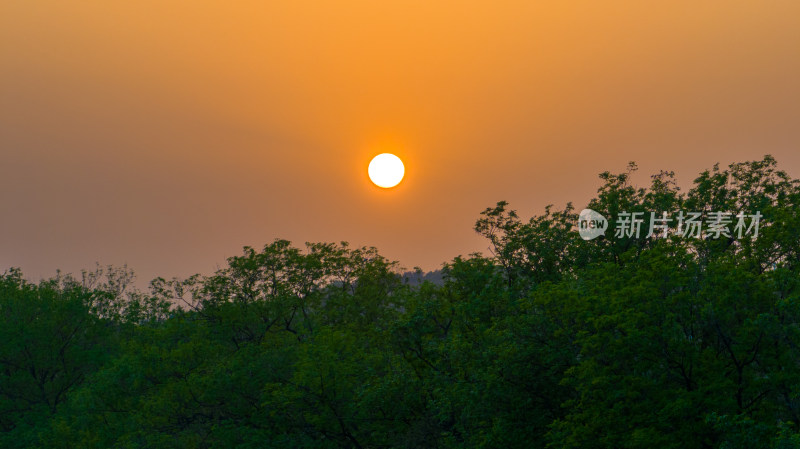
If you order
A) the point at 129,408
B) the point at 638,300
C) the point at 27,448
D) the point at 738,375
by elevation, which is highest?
the point at 638,300

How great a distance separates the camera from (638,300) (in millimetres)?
29500

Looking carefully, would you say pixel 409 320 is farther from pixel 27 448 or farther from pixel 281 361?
pixel 27 448

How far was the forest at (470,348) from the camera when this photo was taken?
1091 inches

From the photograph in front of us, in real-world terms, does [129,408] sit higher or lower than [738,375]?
lower

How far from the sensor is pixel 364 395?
4025 cm

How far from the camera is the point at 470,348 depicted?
36156 millimetres

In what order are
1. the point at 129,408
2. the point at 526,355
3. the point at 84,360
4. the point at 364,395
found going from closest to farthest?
the point at 526,355 < the point at 364,395 < the point at 129,408 < the point at 84,360

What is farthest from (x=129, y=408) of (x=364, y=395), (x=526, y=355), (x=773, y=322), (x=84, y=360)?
(x=773, y=322)

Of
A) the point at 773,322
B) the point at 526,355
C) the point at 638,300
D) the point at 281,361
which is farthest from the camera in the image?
the point at 281,361

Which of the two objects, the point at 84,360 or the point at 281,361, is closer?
the point at 281,361

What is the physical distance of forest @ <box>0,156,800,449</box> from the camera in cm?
2770

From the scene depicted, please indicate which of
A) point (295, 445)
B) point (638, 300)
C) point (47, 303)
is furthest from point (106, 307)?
point (638, 300)

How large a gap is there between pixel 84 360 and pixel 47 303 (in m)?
5.86

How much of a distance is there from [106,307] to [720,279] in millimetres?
59009
